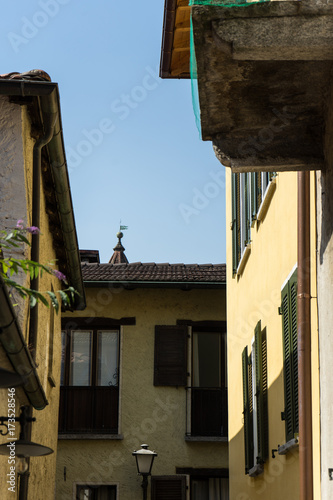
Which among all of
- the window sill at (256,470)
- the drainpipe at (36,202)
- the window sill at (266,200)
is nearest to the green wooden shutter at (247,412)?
the window sill at (256,470)

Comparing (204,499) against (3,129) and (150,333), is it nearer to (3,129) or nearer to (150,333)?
(150,333)

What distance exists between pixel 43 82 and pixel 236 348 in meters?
5.42

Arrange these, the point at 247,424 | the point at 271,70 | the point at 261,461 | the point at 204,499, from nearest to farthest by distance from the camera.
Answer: the point at 271,70 → the point at 261,461 → the point at 247,424 → the point at 204,499

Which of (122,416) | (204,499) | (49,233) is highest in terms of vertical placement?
(49,233)

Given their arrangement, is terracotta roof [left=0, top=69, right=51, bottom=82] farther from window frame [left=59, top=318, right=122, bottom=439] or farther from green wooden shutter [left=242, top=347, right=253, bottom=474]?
window frame [left=59, top=318, right=122, bottom=439]

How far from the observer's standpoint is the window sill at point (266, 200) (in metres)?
8.75

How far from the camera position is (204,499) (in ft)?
55.2

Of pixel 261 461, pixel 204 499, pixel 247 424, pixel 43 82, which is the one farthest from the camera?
pixel 204 499

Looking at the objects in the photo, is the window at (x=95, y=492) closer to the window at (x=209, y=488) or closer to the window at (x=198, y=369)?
the window at (x=209, y=488)

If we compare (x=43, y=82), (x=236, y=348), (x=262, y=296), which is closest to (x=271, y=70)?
(x=43, y=82)

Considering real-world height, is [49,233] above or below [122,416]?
above

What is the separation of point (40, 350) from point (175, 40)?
4155 millimetres

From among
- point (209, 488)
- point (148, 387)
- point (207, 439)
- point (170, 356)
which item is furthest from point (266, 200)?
point (209, 488)

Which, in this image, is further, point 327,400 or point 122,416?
point 122,416
